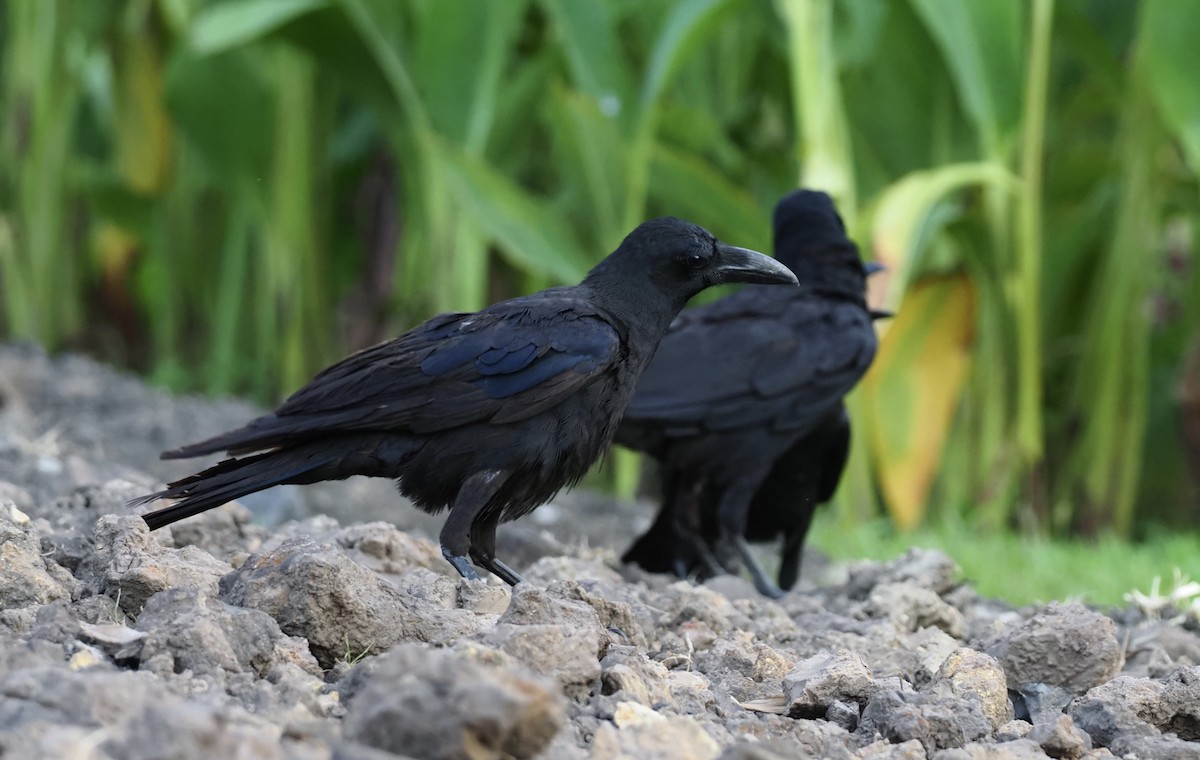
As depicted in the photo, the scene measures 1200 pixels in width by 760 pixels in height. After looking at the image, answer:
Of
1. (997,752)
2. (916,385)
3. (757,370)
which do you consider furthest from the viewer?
(916,385)

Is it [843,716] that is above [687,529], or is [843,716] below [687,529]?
above

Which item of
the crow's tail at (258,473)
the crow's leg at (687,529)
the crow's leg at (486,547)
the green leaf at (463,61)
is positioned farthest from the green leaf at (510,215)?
the crow's tail at (258,473)

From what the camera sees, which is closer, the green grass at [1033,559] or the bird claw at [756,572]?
the bird claw at [756,572]

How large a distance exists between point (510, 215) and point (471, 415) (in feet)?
12.4

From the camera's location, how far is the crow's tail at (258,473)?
3.10m

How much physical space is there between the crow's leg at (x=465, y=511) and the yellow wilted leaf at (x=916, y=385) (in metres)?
3.67

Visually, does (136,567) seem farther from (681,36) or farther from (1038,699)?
(681,36)

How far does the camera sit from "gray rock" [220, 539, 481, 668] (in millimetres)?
2551

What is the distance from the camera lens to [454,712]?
6.22 ft

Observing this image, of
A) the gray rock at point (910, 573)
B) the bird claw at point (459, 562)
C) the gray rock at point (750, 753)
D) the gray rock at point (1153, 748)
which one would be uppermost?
the gray rock at point (750, 753)

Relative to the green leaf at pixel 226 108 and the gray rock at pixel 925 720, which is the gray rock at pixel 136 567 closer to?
the gray rock at pixel 925 720

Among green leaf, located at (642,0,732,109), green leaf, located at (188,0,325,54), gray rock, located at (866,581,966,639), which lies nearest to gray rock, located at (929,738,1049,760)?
gray rock, located at (866,581,966,639)

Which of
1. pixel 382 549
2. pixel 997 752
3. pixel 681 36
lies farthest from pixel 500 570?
pixel 681 36

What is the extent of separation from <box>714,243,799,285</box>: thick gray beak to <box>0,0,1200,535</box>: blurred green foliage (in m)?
2.36
